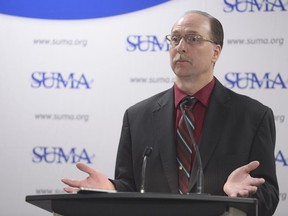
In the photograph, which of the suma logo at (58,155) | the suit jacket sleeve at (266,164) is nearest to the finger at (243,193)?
the suit jacket sleeve at (266,164)

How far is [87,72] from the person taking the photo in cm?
445

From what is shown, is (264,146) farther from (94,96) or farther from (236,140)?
(94,96)

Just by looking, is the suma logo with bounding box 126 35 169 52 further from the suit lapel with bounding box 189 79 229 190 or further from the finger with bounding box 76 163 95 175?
the finger with bounding box 76 163 95 175

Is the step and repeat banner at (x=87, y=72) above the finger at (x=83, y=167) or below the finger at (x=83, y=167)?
above

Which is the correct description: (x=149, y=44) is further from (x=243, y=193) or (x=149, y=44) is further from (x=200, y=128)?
(x=243, y=193)

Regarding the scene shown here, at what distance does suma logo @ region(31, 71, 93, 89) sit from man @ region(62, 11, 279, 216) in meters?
1.31

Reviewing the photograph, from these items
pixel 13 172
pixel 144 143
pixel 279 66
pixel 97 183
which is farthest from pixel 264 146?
pixel 13 172

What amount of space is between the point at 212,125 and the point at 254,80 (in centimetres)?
147

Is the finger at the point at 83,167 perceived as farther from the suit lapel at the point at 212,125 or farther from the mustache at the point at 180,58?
the mustache at the point at 180,58

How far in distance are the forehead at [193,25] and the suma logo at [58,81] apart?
59.1 inches

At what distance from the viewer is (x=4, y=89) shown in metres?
4.51

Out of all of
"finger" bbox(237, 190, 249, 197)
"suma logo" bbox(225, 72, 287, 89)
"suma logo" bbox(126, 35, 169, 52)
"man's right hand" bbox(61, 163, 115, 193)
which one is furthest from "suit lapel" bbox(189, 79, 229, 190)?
"suma logo" bbox(126, 35, 169, 52)

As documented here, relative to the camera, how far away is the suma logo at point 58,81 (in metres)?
4.44

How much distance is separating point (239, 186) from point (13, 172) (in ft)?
8.65
